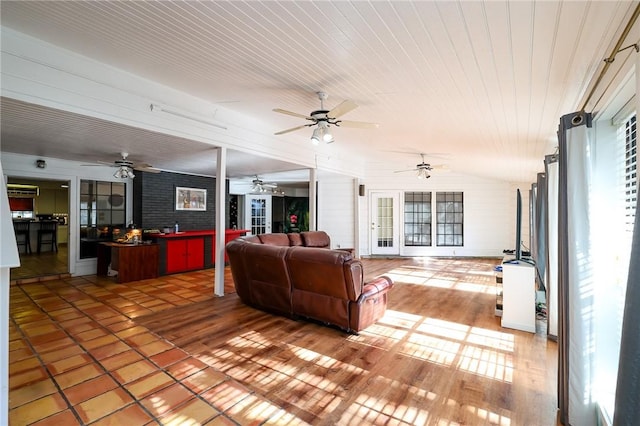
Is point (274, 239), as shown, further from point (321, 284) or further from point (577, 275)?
point (577, 275)

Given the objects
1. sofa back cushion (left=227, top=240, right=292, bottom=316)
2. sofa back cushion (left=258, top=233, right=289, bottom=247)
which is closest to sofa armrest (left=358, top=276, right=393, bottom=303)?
sofa back cushion (left=227, top=240, right=292, bottom=316)

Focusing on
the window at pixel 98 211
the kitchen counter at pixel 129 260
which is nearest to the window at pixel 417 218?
the kitchen counter at pixel 129 260

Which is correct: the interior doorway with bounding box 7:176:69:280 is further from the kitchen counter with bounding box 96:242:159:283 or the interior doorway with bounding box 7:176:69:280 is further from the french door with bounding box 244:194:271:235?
the french door with bounding box 244:194:271:235

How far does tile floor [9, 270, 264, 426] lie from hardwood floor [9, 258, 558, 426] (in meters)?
0.01

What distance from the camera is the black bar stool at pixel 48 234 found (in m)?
9.41

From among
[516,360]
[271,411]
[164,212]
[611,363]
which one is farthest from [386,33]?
[164,212]

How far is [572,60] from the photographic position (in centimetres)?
213

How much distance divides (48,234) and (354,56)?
38.6 ft

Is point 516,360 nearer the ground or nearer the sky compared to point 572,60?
nearer the ground

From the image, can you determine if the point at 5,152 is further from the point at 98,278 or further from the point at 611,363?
the point at 611,363

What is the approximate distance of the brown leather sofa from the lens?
3328mm

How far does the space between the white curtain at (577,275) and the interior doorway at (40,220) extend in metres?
8.20

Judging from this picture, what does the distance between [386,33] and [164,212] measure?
22.6 feet

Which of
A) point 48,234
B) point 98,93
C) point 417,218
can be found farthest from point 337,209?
point 48,234
